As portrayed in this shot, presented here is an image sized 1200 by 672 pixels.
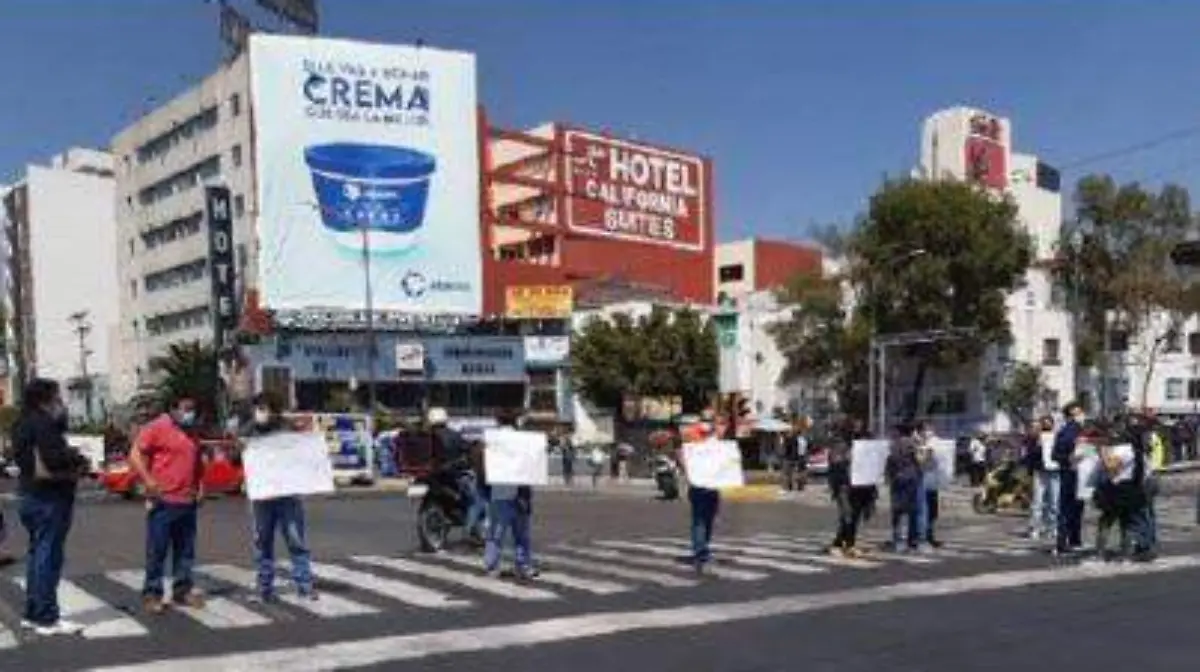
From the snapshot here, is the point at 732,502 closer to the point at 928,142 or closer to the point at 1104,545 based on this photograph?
the point at 1104,545

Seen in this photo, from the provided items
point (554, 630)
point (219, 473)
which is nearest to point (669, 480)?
point (219, 473)

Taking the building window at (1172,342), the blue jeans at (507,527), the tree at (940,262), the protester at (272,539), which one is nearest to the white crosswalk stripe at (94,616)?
the protester at (272,539)

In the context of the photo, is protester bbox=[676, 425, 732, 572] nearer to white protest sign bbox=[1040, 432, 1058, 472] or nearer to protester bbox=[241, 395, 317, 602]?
protester bbox=[241, 395, 317, 602]

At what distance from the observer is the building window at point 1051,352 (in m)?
82.1

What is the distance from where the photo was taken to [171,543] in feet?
46.5

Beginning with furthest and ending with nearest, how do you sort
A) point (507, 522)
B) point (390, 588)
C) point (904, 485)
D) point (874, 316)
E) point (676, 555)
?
1. point (874, 316)
2. point (904, 485)
3. point (676, 555)
4. point (507, 522)
5. point (390, 588)

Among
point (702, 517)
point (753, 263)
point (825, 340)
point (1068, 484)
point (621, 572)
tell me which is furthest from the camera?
point (753, 263)

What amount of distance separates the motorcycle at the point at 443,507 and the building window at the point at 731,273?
97.7 m

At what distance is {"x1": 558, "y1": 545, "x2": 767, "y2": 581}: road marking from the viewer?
677 inches

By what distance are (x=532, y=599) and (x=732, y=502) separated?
23455 millimetres

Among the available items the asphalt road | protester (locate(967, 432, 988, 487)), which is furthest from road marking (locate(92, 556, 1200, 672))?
protester (locate(967, 432, 988, 487))

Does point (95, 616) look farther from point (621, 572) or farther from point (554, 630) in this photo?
point (621, 572)

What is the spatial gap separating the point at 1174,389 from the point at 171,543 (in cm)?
8427

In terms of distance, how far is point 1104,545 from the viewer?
19562mm
